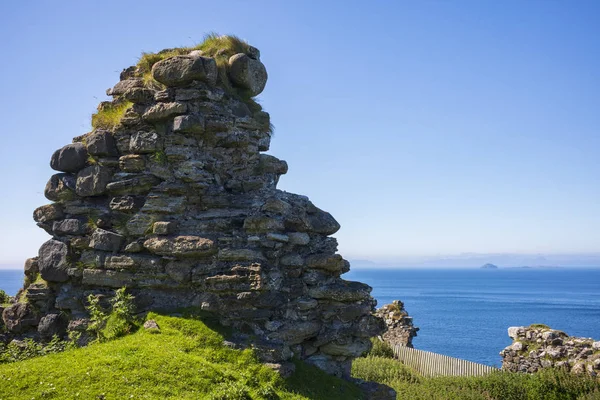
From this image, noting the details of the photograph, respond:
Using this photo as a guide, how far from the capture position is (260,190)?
9.18m

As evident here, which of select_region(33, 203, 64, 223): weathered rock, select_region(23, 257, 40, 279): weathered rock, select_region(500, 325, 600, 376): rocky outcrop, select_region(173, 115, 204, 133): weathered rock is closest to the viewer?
select_region(173, 115, 204, 133): weathered rock

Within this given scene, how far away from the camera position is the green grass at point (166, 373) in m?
5.79

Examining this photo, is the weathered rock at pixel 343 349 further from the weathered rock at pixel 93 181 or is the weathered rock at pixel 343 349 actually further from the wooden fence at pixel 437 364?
the wooden fence at pixel 437 364

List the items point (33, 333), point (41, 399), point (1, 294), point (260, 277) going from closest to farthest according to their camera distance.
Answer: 1. point (41, 399)
2. point (260, 277)
3. point (33, 333)
4. point (1, 294)

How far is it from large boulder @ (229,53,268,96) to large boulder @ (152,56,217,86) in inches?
21.6

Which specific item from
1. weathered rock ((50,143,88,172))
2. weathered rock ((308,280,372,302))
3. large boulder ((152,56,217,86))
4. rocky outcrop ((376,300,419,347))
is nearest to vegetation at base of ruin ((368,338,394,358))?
rocky outcrop ((376,300,419,347))

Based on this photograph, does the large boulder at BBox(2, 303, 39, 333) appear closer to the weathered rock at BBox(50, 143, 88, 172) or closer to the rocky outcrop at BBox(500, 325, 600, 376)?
the weathered rock at BBox(50, 143, 88, 172)

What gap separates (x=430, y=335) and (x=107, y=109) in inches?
2002

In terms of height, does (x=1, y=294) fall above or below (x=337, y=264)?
below

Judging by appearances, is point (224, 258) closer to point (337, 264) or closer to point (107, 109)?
point (337, 264)

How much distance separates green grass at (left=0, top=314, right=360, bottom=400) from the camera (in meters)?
5.79

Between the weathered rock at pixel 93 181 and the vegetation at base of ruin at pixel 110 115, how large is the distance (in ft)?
2.93

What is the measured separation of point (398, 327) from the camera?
2348cm

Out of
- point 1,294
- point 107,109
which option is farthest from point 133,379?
point 1,294
